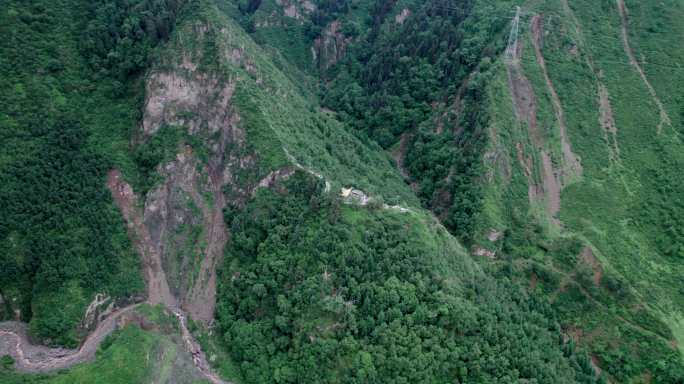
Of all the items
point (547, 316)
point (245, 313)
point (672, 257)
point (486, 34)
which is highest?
point (486, 34)

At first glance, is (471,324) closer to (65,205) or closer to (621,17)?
(65,205)

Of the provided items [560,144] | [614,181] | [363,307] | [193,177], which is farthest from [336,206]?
[614,181]

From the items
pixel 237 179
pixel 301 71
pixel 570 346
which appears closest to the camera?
pixel 570 346

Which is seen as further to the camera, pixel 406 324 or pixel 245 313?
pixel 245 313

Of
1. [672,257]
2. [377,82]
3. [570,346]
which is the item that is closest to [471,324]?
[570,346]

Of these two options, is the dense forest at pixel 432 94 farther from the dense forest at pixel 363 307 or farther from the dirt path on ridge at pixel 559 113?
the dense forest at pixel 363 307

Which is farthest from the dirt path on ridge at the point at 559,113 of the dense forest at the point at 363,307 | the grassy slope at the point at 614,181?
the dense forest at the point at 363,307

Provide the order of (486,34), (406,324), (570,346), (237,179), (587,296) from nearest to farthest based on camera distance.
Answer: (406,324)
(570,346)
(587,296)
(237,179)
(486,34)

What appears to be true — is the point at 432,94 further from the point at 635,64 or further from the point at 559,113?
the point at 635,64
